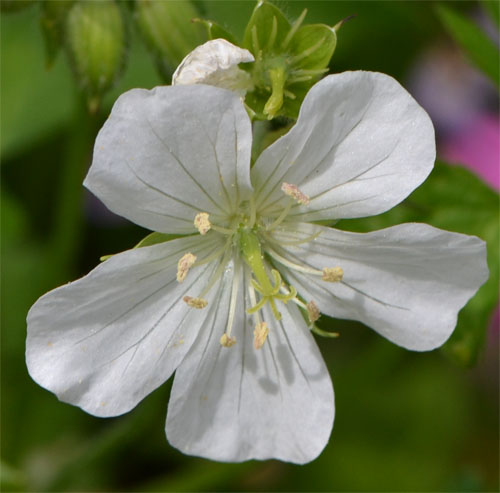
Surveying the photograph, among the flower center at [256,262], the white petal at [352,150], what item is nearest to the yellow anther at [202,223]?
the flower center at [256,262]

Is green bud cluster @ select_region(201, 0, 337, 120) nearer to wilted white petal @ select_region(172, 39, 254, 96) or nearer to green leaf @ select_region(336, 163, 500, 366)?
wilted white petal @ select_region(172, 39, 254, 96)

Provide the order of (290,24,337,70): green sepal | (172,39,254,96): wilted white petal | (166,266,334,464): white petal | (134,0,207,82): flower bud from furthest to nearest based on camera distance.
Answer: (134,0,207,82): flower bud, (166,266,334,464): white petal, (290,24,337,70): green sepal, (172,39,254,96): wilted white petal

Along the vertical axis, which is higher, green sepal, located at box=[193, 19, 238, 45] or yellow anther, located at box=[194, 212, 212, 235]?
green sepal, located at box=[193, 19, 238, 45]

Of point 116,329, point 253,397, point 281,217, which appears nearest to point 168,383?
point 253,397

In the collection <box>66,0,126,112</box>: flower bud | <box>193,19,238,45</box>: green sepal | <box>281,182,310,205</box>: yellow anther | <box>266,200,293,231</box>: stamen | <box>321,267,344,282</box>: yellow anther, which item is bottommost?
<box>321,267,344,282</box>: yellow anther

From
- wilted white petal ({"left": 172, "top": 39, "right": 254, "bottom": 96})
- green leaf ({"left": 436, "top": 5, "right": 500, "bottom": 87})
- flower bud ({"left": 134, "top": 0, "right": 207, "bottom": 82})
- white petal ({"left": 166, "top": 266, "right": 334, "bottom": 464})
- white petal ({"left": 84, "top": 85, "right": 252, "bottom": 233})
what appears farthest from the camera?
green leaf ({"left": 436, "top": 5, "right": 500, "bottom": 87})

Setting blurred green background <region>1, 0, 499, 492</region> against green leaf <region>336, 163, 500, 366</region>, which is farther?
blurred green background <region>1, 0, 499, 492</region>

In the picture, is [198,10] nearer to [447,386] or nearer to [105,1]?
[105,1]

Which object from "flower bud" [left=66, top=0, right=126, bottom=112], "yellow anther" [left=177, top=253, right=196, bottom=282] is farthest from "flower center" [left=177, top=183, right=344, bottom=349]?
"flower bud" [left=66, top=0, right=126, bottom=112]
